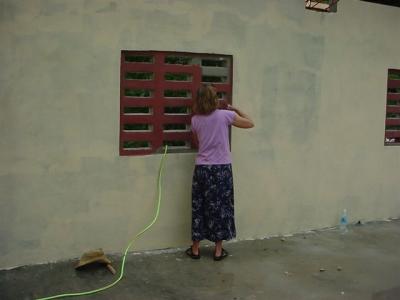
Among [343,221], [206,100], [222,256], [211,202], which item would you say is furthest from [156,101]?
[343,221]

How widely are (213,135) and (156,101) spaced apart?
0.62 m

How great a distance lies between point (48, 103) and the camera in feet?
16.0

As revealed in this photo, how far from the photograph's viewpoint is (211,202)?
537 cm

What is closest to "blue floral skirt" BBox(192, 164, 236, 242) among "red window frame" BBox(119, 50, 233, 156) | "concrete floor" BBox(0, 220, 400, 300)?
"concrete floor" BBox(0, 220, 400, 300)

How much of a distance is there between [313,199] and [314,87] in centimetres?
123

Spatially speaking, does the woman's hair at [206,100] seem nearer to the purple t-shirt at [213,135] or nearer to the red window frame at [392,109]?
the purple t-shirt at [213,135]

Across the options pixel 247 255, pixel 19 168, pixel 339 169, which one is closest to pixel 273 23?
pixel 339 169

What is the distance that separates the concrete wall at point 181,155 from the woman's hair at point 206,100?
0.51m

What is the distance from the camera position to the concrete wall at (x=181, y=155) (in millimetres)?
4824

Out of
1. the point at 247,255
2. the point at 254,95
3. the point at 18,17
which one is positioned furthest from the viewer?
the point at 254,95

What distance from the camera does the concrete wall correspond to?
482 centimetres

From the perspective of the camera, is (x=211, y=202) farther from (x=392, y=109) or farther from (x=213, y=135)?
(x=392, y=109)

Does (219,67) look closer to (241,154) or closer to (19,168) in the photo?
(241,154)

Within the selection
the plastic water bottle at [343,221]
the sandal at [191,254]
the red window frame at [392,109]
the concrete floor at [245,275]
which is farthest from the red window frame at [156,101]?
the red window frame at [392,109]
